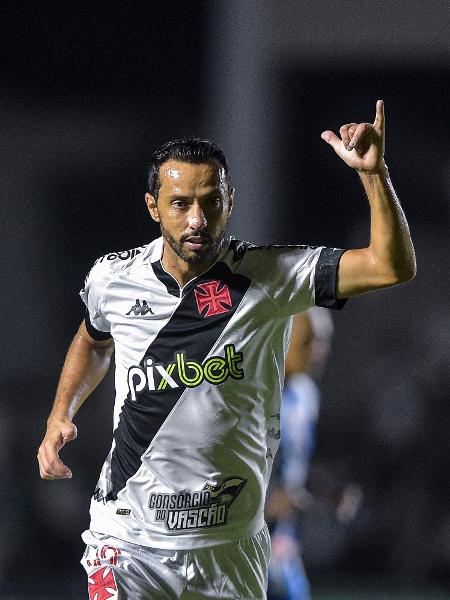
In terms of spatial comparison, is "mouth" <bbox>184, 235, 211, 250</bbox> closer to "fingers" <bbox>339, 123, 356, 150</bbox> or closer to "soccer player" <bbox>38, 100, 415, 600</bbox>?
"soccer player" <bbox>38, 100, 415, 600</bbox>

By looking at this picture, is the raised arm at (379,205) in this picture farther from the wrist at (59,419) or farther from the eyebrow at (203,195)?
the wrist at (59,419)

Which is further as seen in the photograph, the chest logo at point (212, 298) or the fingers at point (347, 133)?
the chest logo at point (212, 298)

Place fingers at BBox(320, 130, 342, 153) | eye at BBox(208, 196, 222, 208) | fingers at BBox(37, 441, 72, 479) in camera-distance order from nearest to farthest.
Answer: fingers at BBox(320, 130, 342, 153), eye at BBox(208, 196, 222, 208), fingers at BBox(37, 441, 72, 479)

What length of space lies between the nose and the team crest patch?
0.82 metres

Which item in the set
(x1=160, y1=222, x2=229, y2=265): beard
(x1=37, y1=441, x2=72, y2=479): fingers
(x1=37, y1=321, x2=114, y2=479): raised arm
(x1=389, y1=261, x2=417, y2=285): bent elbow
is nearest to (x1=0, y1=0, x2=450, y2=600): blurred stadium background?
(x1=37, y1=321, x2=114, y2=479): raised arm

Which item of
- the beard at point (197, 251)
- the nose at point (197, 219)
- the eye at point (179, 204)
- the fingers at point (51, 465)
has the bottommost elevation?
the fingers at point (51, 465)

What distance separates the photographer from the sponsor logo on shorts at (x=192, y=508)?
107 inches

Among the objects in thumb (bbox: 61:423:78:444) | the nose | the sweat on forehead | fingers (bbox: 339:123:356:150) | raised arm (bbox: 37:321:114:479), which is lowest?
thumb (bbox: 61:423:78:444)

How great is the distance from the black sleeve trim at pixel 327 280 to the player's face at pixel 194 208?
0.26 meters

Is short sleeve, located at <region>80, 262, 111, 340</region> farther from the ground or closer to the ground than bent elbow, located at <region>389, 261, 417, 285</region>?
closer to the ground

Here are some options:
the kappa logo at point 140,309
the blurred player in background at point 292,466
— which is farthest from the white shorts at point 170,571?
the blurred player in background at point 292,466

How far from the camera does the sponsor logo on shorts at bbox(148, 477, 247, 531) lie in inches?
107

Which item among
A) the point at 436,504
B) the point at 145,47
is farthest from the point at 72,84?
the point at 436,504

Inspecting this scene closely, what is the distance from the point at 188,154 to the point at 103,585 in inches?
40.5
